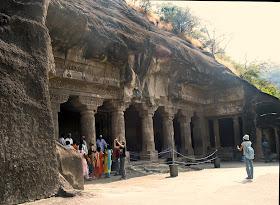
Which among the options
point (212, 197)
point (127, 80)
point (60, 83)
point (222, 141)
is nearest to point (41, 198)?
point (212, 197)

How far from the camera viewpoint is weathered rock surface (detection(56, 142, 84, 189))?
21.3ft

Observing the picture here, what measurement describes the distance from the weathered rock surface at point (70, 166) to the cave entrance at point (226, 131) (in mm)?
17275

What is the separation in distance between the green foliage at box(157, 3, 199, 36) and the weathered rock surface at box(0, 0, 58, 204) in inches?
1273

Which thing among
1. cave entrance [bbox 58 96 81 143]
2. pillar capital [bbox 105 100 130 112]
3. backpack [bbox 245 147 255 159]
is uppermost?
pillar capital [bbox 105 100 130 112]

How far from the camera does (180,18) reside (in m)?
38.9

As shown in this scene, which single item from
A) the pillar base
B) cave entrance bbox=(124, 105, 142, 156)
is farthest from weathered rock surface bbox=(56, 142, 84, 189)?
cave entrance bbox=(124, 105, 142, 156)

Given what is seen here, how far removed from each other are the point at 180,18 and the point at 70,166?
35188mm

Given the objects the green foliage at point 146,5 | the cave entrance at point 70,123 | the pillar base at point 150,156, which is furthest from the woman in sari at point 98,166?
the green foliage at point 146,5

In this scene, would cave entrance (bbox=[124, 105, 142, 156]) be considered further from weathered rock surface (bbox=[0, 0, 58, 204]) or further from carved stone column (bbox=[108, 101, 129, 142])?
weathered rock surface (bbox=[0, 0, 58, 204])

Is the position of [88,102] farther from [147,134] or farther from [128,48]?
[147,134]

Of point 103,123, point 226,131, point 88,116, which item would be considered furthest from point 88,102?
point 226,131

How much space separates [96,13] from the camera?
12180mm

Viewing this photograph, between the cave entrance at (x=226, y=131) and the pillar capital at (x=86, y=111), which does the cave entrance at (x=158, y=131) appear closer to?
the cave entrance at (x=226, y=131)

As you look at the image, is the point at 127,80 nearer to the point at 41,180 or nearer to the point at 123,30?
the point at 123,30
